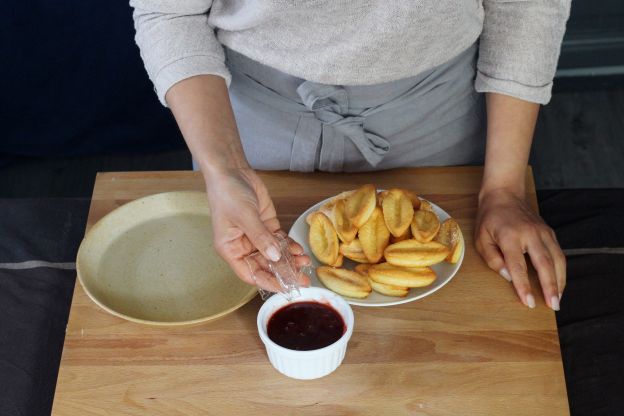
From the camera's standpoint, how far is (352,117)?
1.40 metres

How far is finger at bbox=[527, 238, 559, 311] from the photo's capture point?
1149mm

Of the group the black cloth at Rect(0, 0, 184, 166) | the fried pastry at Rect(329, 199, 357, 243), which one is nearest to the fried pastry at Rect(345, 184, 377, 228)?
the fried pastry at Rect(329, 199, 357, 243)

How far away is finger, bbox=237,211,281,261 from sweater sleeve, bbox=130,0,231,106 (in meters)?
0.29

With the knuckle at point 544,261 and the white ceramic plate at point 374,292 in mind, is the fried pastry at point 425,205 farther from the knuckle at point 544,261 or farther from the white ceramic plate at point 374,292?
the knuckle at point 544,261

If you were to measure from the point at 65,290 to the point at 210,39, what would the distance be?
659 mm

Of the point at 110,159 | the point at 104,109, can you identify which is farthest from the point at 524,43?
the point at 110,159

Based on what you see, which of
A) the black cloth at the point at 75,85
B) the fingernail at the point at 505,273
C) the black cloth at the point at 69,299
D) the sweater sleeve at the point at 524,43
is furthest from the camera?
the black cloth at the point at 75,85

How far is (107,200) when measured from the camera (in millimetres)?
1381

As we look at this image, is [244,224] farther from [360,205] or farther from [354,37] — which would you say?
[354,37]

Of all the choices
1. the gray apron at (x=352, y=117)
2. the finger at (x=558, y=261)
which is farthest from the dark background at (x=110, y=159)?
the gray apron at (x=352, y=117)

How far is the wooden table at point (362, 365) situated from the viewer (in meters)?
1.02

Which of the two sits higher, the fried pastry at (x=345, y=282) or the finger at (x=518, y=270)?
the fried pastry at (x=345, y=282)

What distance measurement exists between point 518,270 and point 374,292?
234 mm

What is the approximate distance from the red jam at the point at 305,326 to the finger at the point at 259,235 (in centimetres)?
8
